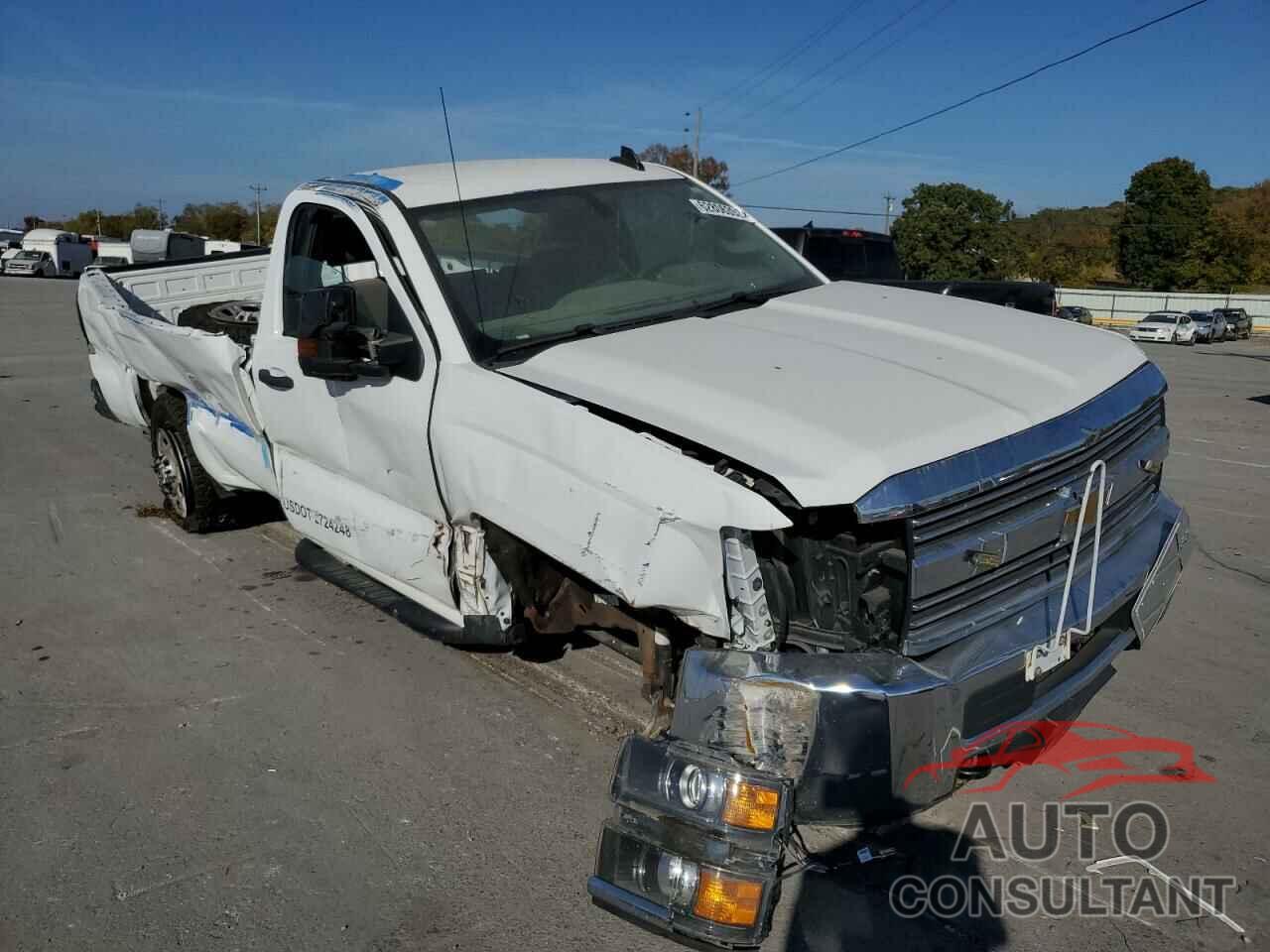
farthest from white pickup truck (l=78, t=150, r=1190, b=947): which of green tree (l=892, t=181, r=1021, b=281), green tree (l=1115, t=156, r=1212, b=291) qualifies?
green tree (l=1115, t=156, r=1212, b=291)

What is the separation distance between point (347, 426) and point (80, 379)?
1154 cm

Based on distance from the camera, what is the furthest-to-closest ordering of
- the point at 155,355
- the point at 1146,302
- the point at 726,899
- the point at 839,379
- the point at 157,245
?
the point at 1146,302, the point at 157,245, the point at 155,355, the point at 839,379, the point at 726,899

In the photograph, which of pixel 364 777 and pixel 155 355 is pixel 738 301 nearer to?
pixel 364 777

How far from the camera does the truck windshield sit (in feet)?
13.5

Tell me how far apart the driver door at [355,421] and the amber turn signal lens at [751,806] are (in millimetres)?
1751

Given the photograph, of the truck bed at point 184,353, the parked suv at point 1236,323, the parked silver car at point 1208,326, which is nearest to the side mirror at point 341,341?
the truck bed at point 184,353

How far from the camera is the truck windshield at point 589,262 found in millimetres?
4109

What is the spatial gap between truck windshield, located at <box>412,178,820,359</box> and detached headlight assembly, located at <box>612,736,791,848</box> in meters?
1.72

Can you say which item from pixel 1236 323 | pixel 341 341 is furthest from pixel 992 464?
pixel 1236 323

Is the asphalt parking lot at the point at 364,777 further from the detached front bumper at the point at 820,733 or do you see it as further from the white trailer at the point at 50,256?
the white trailer at the point at 50,256

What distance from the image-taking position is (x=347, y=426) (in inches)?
175

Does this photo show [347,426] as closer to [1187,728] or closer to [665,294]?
[665,294]

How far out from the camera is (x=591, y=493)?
3.16 metres

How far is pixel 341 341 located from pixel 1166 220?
7406 cm
